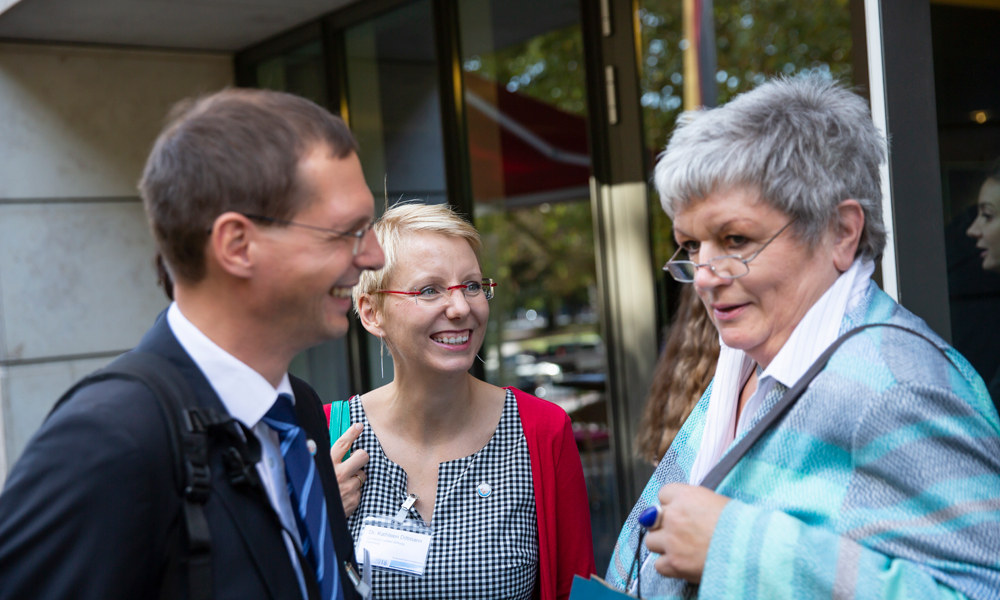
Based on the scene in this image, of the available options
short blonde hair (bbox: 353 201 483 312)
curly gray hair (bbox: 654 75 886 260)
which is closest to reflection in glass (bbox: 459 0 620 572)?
short blonde hair (bbox: 353 201 483 312)

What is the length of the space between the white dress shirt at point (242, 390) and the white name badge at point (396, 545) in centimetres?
69

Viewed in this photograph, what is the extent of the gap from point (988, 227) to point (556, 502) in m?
1.62

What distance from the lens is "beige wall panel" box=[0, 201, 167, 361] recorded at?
5.95 m

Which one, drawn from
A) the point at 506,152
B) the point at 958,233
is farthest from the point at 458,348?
the point at 506,152

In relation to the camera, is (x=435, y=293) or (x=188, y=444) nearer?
(x=188, y=444)

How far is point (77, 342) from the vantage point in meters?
6.16

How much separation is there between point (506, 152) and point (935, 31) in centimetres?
518

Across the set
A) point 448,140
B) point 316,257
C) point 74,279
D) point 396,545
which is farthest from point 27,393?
point 316,257

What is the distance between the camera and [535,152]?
8.58 metres

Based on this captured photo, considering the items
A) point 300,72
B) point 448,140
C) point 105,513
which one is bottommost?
point 105,513

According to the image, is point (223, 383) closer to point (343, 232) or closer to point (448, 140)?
point (343, 232)

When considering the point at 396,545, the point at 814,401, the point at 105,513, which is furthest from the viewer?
the point at 396,545

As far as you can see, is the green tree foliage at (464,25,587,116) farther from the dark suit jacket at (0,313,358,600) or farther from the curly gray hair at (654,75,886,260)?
the dark suit jacket at (0,313,358,600)

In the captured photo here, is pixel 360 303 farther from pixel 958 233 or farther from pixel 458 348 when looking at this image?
pixel 958 233
